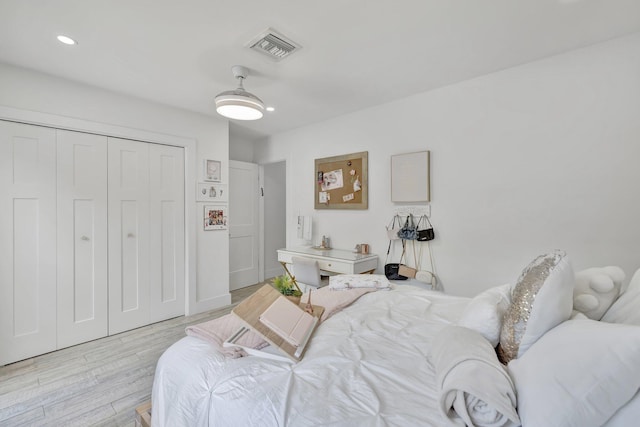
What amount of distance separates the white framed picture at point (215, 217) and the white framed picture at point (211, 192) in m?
0.10

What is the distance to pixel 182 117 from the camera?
3.31 meters

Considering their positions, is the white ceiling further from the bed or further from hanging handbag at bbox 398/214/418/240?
the bed

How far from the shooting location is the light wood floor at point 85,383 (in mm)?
1768

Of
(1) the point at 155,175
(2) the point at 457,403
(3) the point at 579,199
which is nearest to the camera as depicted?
(2) the point at 457,403

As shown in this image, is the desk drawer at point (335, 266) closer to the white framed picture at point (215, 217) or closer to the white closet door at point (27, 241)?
the white framed picture at point (215, 217)

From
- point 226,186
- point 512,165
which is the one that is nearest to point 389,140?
point 512,165

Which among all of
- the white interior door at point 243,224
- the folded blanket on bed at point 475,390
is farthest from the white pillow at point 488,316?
the white interior door at point 243,224

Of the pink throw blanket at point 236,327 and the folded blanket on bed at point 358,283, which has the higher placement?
the folded blanket on bed at point 358,283

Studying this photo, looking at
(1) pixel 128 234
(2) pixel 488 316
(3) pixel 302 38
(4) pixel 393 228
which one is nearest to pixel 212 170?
(1) pixel 128 234

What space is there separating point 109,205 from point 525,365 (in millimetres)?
3477

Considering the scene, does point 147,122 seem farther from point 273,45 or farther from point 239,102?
point 273,45

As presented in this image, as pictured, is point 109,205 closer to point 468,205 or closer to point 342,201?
point 342,201

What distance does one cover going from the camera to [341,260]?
9.99ft

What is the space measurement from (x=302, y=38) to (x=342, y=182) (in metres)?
1.89
